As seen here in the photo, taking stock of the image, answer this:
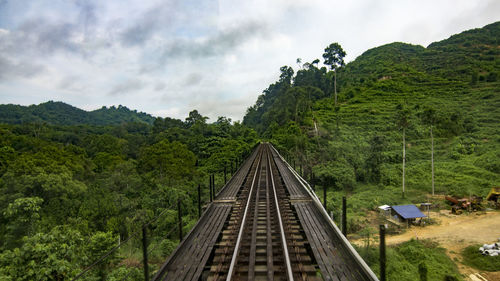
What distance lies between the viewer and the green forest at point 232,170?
1110 cm

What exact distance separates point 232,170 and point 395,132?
3667 centimetres

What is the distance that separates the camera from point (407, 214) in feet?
55.6

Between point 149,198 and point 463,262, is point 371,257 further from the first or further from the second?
point 149,198

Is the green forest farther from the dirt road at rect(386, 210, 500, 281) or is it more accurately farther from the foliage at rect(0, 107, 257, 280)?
the dirt road at rect(386, 210, 500, 281)

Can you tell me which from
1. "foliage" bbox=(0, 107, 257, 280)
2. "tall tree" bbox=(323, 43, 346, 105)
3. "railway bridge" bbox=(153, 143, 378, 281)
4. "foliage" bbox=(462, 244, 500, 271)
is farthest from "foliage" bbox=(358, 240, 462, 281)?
"tall tree" bbox=(323, 43, 346, 105)

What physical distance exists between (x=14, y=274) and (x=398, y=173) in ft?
104

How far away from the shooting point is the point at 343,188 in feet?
84.4

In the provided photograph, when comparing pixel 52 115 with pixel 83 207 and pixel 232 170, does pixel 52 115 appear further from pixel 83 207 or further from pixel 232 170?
pixel 232 170

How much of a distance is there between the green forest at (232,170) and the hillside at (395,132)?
20cm

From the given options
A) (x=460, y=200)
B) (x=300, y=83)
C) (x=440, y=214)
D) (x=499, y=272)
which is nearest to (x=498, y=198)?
(x=460, y=200)

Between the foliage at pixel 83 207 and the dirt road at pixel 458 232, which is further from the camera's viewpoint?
the dirt road at pixel 458 232

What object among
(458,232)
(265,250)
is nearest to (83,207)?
(265,250)

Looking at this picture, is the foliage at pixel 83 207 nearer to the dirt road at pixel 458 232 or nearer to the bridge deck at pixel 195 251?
the bridge deck at pixel 195 251

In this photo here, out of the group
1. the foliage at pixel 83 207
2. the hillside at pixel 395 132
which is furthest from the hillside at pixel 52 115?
the hillside at pixel 395 132
